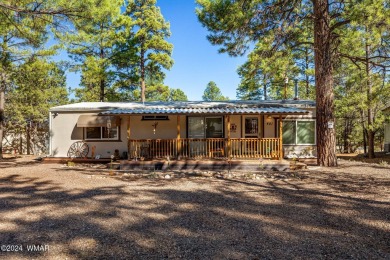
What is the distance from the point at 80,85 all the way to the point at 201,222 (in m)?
28.3

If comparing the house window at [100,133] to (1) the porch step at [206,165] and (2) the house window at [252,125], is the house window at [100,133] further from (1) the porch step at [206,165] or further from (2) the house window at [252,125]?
(2) the house window at [252,125]

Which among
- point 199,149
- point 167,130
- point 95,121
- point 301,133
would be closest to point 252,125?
point 301,133

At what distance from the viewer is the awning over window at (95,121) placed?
475 inches

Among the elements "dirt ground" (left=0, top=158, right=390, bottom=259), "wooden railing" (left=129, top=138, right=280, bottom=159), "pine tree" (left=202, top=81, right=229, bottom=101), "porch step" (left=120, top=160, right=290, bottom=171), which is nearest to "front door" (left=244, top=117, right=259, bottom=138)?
"wooden railing" (left=129, top=138, right=280, bottom=159)

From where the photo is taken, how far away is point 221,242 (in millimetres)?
3602

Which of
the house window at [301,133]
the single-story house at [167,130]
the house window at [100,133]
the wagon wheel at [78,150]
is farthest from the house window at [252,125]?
the wagon wheel at [78,150]

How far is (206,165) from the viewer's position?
1048cm

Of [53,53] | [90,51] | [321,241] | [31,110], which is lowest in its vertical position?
[321,241]

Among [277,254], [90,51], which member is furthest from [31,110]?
[277,254]

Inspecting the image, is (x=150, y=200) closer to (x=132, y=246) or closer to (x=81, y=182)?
(x=132, y=246)

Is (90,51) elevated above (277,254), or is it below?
above

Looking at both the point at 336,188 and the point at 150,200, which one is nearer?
the point at 150,200

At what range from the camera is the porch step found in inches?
404

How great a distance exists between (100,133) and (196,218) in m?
9.99
